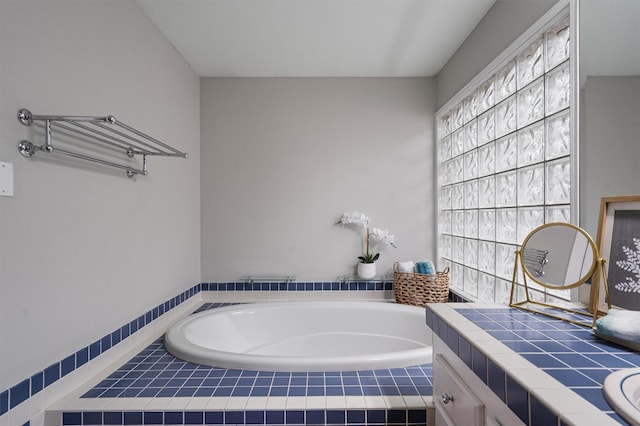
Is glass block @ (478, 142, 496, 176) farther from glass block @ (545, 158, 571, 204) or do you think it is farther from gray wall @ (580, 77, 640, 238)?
gray wall @ (580, 77, 640, 238)

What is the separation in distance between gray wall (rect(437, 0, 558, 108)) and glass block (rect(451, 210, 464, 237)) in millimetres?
829

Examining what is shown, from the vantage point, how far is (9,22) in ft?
3.51

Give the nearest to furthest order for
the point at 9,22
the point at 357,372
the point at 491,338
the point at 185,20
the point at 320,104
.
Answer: the point at 491,338
the point at 9,22
the point at 357,372
the point at 185,20
the point at 320,104

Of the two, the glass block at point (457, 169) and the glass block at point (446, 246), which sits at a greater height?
the glass block at point (457, 169)

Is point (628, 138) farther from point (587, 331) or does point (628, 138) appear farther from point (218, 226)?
point (218, 226)

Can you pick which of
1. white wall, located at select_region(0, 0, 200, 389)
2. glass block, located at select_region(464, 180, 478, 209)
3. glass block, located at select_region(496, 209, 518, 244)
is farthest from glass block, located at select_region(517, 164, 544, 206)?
white wall, located at select_region(0, 0, 200, 389)

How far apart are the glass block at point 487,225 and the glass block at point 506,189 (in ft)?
0.35

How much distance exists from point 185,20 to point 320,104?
112cm

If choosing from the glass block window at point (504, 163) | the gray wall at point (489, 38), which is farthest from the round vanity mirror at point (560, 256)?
the gray wall at point (489, 38)

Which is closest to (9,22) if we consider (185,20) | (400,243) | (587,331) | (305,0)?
(185,20)

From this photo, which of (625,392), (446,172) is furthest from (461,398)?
(446,172)

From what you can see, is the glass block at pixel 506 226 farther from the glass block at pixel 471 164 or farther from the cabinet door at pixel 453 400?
the cabinet door at pixel 453 400

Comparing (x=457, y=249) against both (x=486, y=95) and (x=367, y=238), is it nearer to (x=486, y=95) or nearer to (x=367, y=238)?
(x=367, y=238)

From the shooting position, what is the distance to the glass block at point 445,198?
8.58 feet
